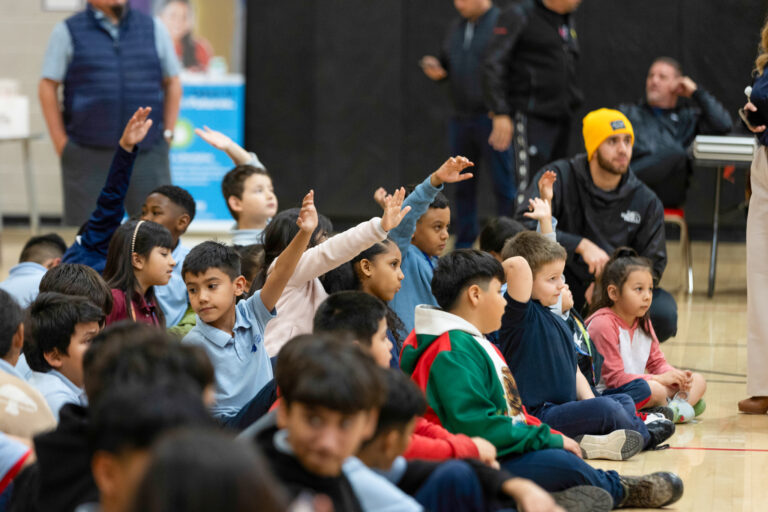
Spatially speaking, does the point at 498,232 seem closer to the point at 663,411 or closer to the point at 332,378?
the point at 663,411

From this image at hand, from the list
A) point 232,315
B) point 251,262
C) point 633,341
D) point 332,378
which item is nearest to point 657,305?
point 633,341

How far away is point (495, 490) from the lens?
2.36 meters

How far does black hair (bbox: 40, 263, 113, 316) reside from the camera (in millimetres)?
3461

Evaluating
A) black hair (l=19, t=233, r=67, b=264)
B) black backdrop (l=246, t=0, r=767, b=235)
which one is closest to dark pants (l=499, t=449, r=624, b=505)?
black hair (l=19, t=233, r=67, b=264)

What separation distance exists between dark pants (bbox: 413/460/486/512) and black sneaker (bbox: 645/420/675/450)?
5.37ft

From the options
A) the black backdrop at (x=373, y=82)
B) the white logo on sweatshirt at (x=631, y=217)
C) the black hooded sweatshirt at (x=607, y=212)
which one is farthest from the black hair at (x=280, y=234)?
the black backdrop at (x=373, y=82)

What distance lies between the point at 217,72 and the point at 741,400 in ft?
19.5

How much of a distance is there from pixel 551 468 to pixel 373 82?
661 cm

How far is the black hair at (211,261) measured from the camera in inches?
134

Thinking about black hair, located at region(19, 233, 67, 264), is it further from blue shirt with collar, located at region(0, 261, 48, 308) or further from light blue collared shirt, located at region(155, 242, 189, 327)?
light blue collared shirt, located at region(155, 242, 189, 327)

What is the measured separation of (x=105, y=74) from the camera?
5.86 meters

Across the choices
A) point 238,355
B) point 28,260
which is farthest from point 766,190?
point 28,260

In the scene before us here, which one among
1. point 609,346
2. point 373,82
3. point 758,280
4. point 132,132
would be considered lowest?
point 609,346

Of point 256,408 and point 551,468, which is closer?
point 551,468
